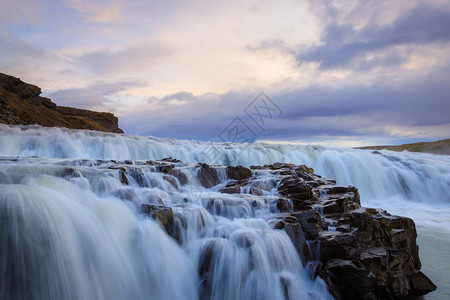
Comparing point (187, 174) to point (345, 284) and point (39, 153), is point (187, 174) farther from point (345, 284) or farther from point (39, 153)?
point (39, 153)

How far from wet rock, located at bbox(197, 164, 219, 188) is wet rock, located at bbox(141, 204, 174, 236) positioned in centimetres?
417

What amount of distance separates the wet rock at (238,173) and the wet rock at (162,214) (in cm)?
507

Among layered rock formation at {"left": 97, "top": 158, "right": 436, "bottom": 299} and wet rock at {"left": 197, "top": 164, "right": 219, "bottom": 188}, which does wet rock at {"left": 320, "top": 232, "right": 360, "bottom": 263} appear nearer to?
layered rock formation at {"left": 97, "top": 158, "right": 436, "bottom": 299}

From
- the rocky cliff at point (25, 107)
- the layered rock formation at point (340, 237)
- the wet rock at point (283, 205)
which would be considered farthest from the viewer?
the rocky cliff at point (25, 107)

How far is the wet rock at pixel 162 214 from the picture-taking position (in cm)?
624

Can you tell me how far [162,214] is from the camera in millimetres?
6320

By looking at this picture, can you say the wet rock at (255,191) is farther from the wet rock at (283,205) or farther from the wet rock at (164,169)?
the wet rock at (164,169)

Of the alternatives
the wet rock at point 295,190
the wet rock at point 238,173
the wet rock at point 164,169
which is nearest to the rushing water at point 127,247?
the wet rock at point 164,169

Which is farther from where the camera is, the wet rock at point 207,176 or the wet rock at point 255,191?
the wet rock at point 207,176

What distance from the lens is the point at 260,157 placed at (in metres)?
20.4

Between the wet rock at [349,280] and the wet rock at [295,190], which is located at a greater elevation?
the wet rock at [295,190]

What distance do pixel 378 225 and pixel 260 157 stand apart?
13.4 m

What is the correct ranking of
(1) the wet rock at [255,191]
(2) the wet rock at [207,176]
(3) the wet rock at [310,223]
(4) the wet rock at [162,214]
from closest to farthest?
(4) the wet rock at [162,214] → (3) the wet rock at [310,223] → (1) the wet rock at [255,191] → (2) the wet rock at [207,176]

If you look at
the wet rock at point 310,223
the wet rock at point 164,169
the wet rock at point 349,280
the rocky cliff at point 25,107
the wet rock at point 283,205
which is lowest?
the wet rock at point 349,280
